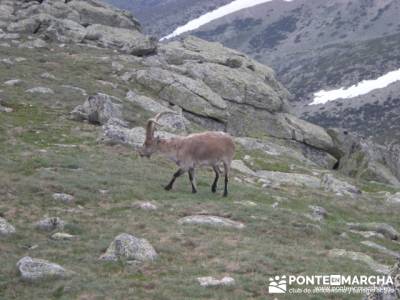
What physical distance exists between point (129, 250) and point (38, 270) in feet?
10.2

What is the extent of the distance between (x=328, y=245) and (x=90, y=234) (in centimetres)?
923

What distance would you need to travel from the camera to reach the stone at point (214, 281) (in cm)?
1747

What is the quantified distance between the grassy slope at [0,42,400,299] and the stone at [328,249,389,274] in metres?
0.70

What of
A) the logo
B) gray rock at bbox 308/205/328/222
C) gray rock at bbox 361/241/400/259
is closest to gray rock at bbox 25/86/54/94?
gray rock at bbox 308/205/328/222

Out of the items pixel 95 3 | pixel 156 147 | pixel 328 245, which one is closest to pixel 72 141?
pixel 156 147

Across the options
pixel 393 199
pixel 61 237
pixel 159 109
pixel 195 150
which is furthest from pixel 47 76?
pixel 61 237

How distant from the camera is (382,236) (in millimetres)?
28250

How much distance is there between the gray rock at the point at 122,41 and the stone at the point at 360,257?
66.4 meters

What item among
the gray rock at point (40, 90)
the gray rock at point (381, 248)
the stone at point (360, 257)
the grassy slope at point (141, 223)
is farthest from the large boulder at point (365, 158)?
the stone at point (360, 257)

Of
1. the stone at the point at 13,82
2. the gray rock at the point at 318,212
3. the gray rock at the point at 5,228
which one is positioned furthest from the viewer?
the stone at the point at 13,82

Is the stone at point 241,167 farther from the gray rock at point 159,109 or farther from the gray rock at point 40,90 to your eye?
the gray rock at point 40,90

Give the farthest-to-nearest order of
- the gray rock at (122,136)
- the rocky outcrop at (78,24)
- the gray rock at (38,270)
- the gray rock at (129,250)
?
the rocky outcrop at (78,24)
the gray rock at (122,136)
the gray rock at (129,250)
the gray rock at (38,270)

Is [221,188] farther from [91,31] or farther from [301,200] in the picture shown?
[91,31]

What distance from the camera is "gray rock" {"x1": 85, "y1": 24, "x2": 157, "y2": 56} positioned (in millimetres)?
85938
